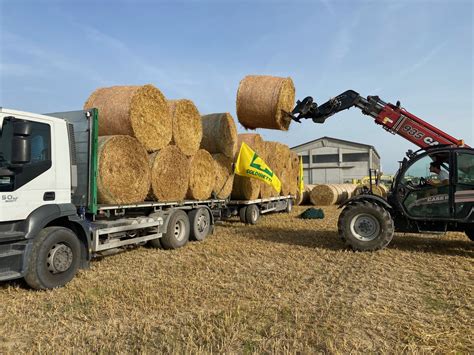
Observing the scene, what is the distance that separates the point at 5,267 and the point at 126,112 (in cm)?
343

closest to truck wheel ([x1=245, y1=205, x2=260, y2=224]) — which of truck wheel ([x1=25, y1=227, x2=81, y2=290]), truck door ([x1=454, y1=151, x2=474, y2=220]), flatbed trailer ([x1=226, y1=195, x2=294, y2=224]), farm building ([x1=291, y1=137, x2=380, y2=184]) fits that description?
flatbed trailer ([x1=226, y1=195, x2=294, y2=224])

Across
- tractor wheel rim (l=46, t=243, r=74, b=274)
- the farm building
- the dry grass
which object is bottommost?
the dry grass

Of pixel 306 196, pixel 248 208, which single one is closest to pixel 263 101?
pixel 248 208

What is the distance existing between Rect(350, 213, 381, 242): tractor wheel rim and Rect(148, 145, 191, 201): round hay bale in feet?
12.4

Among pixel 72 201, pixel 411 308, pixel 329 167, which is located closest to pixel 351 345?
pixel 411 308

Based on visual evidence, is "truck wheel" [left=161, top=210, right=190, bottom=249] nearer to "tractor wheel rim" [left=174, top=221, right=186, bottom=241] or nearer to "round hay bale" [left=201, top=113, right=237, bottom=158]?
"tractor wheel rim" [left=174, top=221, right=186, bottom=241]

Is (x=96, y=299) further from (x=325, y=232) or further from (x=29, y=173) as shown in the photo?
(x=325, y=232)

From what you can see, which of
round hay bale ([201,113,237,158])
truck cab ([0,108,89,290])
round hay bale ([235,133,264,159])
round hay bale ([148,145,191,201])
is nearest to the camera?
truck cab ([0,108,89,290])

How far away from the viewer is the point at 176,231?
894 centimetres

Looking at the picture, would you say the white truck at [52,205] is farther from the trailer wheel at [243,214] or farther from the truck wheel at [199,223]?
the trailer wheel at [243,214]

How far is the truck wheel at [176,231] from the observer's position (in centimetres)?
848

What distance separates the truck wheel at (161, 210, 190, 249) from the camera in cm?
848

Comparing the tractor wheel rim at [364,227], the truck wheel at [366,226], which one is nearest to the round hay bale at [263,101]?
the truck wheel at [366,226]

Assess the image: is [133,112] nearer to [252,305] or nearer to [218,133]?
[218,133]
